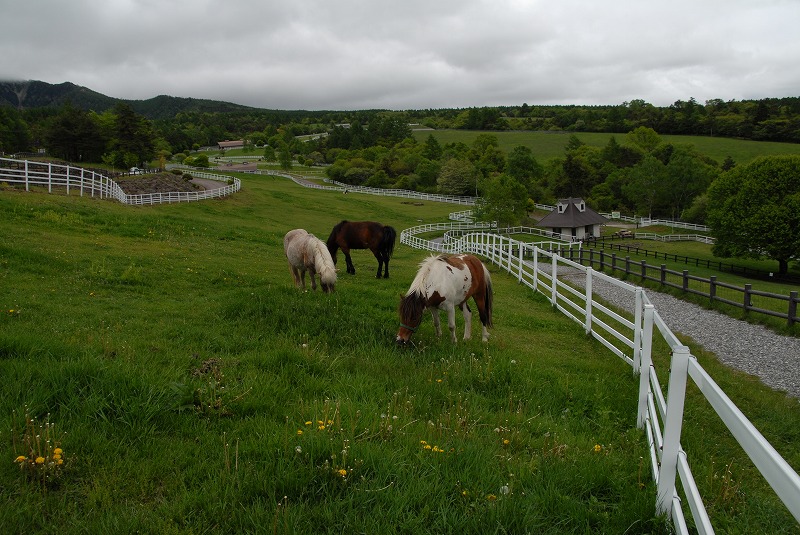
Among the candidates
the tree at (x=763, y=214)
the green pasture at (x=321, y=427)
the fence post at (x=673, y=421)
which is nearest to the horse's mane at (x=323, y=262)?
the green pasture at (x=321, y=427)

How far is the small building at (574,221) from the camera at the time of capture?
54688 millimetres

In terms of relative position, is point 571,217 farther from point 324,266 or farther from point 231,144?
point 231,144

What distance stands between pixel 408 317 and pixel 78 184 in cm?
2387

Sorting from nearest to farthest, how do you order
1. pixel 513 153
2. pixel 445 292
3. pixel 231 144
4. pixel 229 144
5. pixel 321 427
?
1. pixel 321 427
2. pixel 445 292
3. pixel 513 153
4. pixel 229 144
5. pixel 231 144

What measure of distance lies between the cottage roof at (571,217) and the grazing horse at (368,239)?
4382 centimetres

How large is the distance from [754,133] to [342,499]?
130m

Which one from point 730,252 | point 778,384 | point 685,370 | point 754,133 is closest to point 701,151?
point 754,133

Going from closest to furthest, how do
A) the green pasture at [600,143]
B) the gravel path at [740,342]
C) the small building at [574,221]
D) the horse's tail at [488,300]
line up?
the gravel path at [740,342]
the horse's tail at [488,300]
the small building at [574,221]
the green pasture at [600,143]

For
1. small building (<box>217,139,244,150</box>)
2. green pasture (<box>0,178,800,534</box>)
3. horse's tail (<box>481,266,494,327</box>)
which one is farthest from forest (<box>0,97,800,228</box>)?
green pasture (<box>0,178,800,534</box>)

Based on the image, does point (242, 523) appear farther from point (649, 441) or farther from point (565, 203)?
point (565, 203)

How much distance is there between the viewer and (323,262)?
32.7 ft

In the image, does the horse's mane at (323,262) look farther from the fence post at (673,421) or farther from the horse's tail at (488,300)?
the fence post at (673,421)

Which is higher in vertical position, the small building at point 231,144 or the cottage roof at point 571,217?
the small building at point 231,144

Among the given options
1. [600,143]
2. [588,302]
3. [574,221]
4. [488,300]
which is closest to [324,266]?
[488,300]
